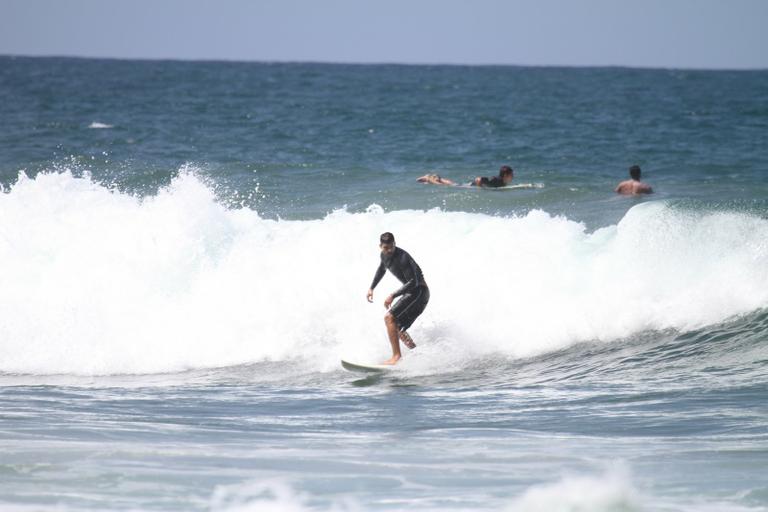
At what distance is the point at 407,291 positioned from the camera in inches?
478

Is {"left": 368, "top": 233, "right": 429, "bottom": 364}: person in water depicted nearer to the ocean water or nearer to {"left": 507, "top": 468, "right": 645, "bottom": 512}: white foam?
the ocean water

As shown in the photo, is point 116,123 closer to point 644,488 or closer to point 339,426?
point 339,426

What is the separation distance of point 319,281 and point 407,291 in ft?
9.99

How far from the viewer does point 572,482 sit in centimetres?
725

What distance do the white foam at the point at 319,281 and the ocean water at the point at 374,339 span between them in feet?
0.12

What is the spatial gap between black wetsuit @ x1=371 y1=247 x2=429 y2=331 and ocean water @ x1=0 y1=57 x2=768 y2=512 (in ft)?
1.63

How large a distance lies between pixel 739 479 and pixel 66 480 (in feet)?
14.1

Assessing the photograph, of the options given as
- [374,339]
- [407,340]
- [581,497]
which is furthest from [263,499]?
[374,339]

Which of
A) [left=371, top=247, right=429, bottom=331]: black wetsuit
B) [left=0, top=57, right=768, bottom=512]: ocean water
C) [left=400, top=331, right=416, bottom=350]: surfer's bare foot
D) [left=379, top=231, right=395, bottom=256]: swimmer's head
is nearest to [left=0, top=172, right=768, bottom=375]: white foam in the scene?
[left=0, top=57, right=768, bottom=512]: ocean water

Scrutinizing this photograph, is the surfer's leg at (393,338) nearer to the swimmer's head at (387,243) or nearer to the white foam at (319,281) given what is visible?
the white foam at (319,281)

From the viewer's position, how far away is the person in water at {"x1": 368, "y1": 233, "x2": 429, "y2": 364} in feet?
39.5

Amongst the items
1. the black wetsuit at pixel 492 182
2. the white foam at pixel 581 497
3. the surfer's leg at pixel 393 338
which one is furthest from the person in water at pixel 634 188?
the white foam at pixel 581 497

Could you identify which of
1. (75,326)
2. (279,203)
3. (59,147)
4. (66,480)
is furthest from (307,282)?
(59,147)

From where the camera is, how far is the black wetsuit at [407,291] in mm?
12141
